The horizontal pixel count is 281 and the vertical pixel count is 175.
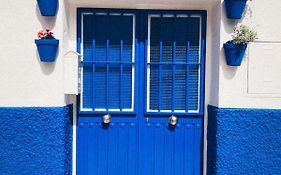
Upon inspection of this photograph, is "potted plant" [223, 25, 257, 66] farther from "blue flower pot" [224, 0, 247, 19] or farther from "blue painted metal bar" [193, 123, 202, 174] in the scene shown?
"blue painted metal bar" [193, 123, 202, 174]

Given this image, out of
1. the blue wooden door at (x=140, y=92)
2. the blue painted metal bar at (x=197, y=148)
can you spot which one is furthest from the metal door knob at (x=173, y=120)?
the blue painted metal bar at (x=197, y=148)

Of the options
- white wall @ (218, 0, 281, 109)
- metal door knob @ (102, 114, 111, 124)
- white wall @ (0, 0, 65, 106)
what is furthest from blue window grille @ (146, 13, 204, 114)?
white wall @ (0, 0, 65, 106)

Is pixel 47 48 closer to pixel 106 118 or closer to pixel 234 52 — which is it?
pixel 106 118

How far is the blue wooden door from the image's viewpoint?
4328 mm

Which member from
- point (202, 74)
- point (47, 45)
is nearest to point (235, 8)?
point (202, 74)

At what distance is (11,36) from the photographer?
3924 mm

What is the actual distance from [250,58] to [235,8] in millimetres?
617

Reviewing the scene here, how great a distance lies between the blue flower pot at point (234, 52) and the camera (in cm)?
386

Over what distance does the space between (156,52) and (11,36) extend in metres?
1.76

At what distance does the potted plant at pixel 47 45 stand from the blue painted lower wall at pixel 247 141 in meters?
2.02

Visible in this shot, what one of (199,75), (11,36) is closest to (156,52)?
(199,75)

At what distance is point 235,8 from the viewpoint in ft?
12.8

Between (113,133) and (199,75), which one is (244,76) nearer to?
(199,75)

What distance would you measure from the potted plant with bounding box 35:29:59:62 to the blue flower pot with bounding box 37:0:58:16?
0.19 meters
